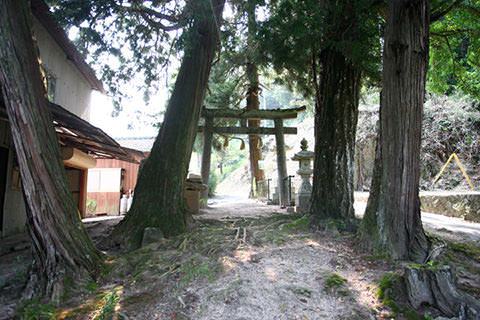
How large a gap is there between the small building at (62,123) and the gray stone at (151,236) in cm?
241

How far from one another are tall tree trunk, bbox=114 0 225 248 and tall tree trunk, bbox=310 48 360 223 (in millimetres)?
2530

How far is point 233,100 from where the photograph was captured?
1277 centimetres

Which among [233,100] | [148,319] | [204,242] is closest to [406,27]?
[204,242]

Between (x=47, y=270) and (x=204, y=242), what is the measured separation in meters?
2.12

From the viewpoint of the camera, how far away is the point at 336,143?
546 centimetres

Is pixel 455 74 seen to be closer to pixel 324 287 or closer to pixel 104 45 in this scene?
pixel 324 287

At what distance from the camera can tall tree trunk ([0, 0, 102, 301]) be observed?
2725 mm

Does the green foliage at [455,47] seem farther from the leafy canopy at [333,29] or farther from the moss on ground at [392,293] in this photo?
the moss on ground at [392,293]

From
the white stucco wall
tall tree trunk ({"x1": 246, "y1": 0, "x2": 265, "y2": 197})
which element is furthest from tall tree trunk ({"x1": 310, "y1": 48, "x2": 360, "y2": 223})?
the white stucco wall

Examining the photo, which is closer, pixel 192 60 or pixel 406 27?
pixel 406 27

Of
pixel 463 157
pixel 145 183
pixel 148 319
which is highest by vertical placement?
pixel 463 157

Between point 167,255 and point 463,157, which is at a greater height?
point 463,157

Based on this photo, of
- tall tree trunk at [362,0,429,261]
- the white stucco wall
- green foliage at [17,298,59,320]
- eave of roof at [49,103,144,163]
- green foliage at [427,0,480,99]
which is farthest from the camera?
the white stucco wall

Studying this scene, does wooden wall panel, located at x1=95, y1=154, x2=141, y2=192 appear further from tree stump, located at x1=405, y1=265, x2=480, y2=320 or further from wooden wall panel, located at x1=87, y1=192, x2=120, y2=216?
tree stump, located at x1=405, y1=265, x2=480, y2=320
